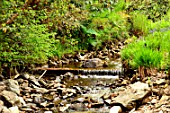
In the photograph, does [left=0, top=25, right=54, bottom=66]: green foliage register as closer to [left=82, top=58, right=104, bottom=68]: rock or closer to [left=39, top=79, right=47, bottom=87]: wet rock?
[left=39, top=79, right=47, bottom=87]: wet rock

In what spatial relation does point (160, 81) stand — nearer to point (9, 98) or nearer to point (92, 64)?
point (9, 98)

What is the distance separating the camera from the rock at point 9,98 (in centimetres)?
578

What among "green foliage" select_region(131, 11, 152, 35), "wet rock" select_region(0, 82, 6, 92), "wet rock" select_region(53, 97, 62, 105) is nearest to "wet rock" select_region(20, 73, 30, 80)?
"wet rock" select_region(0, 82, 6, 92)

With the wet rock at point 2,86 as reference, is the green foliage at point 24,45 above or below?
above

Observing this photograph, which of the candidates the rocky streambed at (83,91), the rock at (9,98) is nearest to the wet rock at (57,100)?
the rocky streambed at (83,91)

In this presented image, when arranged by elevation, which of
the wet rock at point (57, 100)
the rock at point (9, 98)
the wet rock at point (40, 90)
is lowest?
the wet rock at point (57, 100)

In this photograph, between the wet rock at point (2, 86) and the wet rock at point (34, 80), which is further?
the wet rock at point (34, 80)

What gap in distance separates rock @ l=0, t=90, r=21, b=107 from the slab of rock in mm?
1705

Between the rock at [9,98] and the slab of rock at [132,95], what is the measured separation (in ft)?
5.59

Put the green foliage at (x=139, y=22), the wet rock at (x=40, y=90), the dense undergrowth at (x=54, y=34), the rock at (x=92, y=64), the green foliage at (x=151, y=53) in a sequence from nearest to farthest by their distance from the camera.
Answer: the dense undergrowth at (x=54, y=34), the green foliage at (x=151, y=53), the wet rock at (x=40, y=90), the rock at (x=92, y=64), the green foliage at (x=139, y=22)

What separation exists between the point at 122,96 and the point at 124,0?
31.7ft

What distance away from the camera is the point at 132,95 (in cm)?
555

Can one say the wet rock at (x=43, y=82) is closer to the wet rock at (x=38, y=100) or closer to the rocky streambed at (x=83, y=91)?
the rocky streambed at (x=83, y=91)

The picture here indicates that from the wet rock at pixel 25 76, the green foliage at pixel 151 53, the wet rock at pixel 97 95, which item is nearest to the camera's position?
the wet rock at pixel 97 95
